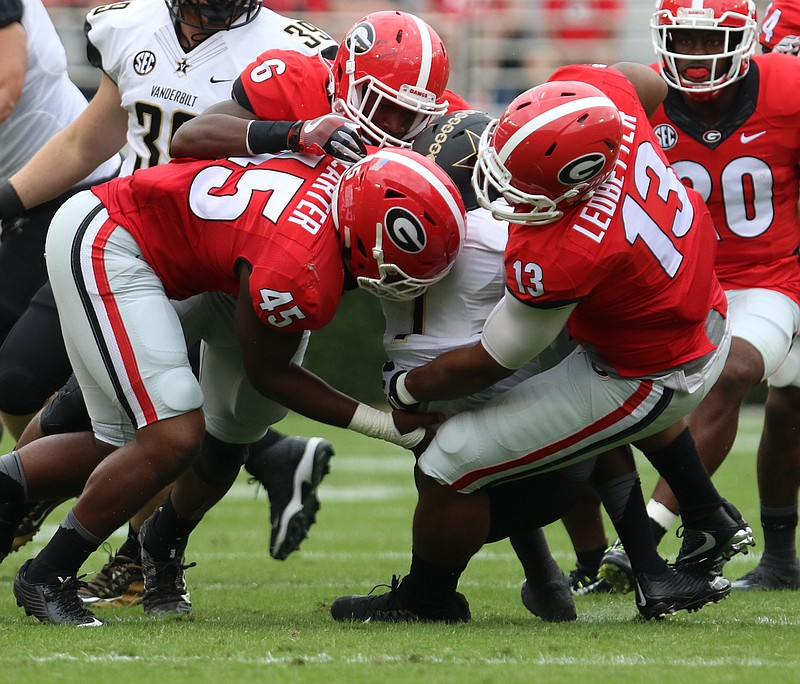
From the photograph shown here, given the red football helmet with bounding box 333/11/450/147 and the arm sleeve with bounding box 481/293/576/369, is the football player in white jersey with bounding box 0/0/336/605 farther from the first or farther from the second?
the arm sleeve with bounding box 481/293/576/369

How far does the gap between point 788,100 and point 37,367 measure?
2.73 meters

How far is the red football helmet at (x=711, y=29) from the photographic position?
462 centimetres

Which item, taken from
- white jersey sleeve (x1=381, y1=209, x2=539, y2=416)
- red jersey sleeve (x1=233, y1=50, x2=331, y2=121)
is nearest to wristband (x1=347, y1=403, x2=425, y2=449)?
white jersey sleeve (x1=381, y1=209, x2=539, y2=416)

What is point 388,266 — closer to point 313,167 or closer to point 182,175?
point 313,167

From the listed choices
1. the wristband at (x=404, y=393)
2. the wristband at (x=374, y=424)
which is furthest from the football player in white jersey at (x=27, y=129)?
the wristband at (x=404, y=393)

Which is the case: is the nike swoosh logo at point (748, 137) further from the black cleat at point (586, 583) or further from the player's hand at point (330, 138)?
the player's hand at point (330, 138)

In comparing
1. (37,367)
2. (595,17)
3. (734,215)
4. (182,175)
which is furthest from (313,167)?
(595,17)

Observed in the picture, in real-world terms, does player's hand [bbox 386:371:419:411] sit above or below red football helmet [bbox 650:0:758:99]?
below

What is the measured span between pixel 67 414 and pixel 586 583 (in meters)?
1.79

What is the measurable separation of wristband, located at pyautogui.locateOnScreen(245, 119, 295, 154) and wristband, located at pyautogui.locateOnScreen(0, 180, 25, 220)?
112 centimetres

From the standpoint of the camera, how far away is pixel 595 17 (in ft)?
35.6

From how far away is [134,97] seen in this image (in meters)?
4.41

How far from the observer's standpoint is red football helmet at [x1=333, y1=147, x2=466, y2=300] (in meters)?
3.38

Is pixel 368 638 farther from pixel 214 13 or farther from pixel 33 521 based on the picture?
pixel 214 13
